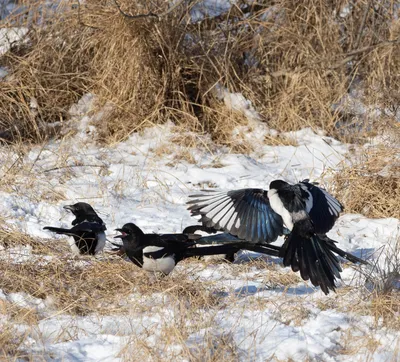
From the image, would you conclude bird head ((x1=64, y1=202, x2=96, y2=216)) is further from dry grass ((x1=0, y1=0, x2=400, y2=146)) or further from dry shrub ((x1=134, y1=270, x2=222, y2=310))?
dry grass ((x1=0, y1=0, x2=400, y2=146))

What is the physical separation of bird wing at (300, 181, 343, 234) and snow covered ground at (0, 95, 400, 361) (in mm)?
296

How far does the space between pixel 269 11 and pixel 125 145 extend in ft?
6.42

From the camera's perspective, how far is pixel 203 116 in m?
7.19

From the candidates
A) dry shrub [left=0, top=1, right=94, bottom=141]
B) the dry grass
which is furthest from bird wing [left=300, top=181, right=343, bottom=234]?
dry shrub [left=0, top=1, right=94, bottom=141]

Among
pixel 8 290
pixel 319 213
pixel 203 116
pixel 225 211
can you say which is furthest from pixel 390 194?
pixel 8 290

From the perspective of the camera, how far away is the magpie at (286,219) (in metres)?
4.00

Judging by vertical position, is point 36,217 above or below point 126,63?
below

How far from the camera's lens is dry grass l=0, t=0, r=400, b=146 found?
6906 millimetres

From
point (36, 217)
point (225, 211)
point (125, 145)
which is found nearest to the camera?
point (225, 211)

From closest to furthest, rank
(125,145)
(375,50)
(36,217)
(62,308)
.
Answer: (62,308)
(36,217)
(125,145)
(375,50)

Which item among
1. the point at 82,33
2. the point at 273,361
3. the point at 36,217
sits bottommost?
the point at 36,217

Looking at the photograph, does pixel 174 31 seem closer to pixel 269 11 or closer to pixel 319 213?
pixel 269 11

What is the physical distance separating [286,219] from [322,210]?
33 centimetres

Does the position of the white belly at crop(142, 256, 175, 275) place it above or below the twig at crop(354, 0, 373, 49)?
below
